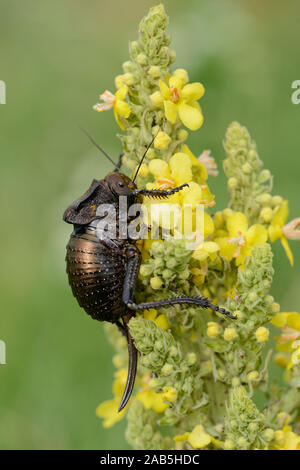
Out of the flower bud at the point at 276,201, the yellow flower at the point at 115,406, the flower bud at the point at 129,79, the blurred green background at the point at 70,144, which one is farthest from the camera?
the blurred green background at the point at 70,144

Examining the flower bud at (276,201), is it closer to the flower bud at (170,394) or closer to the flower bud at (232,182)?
the flower bud at (232,182)

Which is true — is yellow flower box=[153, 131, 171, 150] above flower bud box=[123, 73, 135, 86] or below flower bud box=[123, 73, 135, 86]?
below

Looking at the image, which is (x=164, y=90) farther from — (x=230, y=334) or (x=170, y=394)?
(x=170, y=394)

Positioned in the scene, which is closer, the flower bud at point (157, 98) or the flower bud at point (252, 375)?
the flower bud at point (252, 375)

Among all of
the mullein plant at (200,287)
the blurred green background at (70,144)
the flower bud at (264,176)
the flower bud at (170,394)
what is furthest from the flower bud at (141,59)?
the blurred green background at (70,144)

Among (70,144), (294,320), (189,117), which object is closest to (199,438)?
(294,320)

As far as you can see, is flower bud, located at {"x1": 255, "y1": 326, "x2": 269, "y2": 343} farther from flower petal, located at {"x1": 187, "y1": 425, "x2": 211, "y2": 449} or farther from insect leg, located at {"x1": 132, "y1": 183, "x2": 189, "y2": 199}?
insect leg, located at {"x1": 132, "y1": 183, "x2": 189, "y2": 199}

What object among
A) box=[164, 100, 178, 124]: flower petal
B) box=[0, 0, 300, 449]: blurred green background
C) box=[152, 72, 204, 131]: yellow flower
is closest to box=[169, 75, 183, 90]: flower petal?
box=[152, 72, 204, 131]: yellow flower
